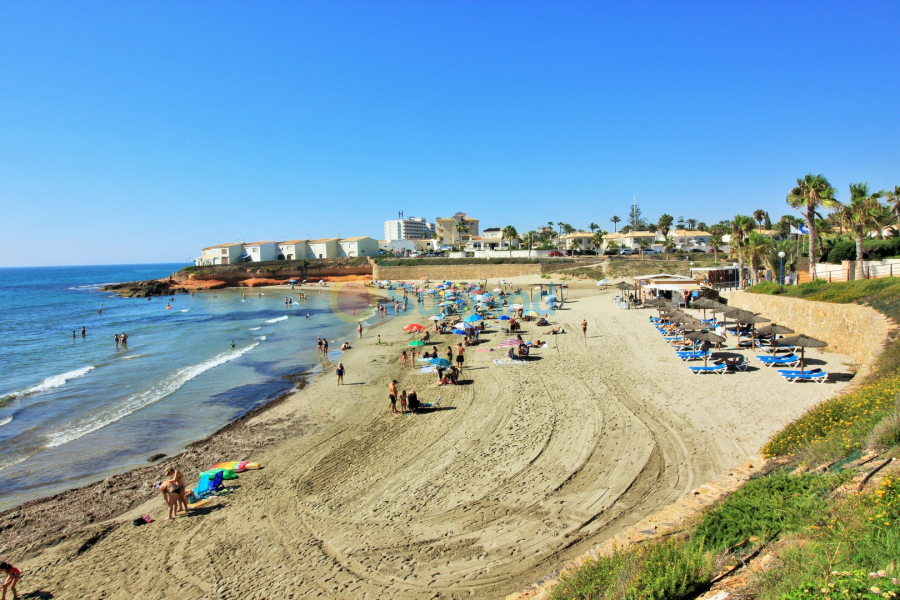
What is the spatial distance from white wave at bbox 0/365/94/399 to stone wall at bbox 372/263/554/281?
45.8m

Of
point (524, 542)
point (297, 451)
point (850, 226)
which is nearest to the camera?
point (524, 542)

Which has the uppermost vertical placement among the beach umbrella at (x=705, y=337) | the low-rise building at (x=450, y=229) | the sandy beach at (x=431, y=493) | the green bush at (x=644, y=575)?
the low-rise building at (x=450, y=229)

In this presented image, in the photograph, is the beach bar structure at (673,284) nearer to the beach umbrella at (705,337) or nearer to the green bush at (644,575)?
the beach umbrella at (705,337)

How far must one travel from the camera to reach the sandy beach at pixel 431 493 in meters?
6.98

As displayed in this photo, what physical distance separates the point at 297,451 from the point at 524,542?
7.00 m

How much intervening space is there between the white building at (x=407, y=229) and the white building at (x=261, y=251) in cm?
5728

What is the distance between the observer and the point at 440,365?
59.1 ft

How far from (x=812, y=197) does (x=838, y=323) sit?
1007 cm

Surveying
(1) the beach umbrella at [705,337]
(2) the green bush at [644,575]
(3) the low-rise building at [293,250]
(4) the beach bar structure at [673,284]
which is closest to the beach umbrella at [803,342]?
(1) the beach umbrella at [705,337]

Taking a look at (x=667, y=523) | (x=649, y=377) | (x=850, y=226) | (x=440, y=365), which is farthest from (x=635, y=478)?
(x=850, y=226)

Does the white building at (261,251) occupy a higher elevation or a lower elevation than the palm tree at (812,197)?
higher

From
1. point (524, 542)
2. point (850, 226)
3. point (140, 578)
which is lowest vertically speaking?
point (140, 578)

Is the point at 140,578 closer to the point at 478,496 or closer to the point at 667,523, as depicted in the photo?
the point at 478,496

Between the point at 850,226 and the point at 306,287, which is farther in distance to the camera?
the point at 306,287
